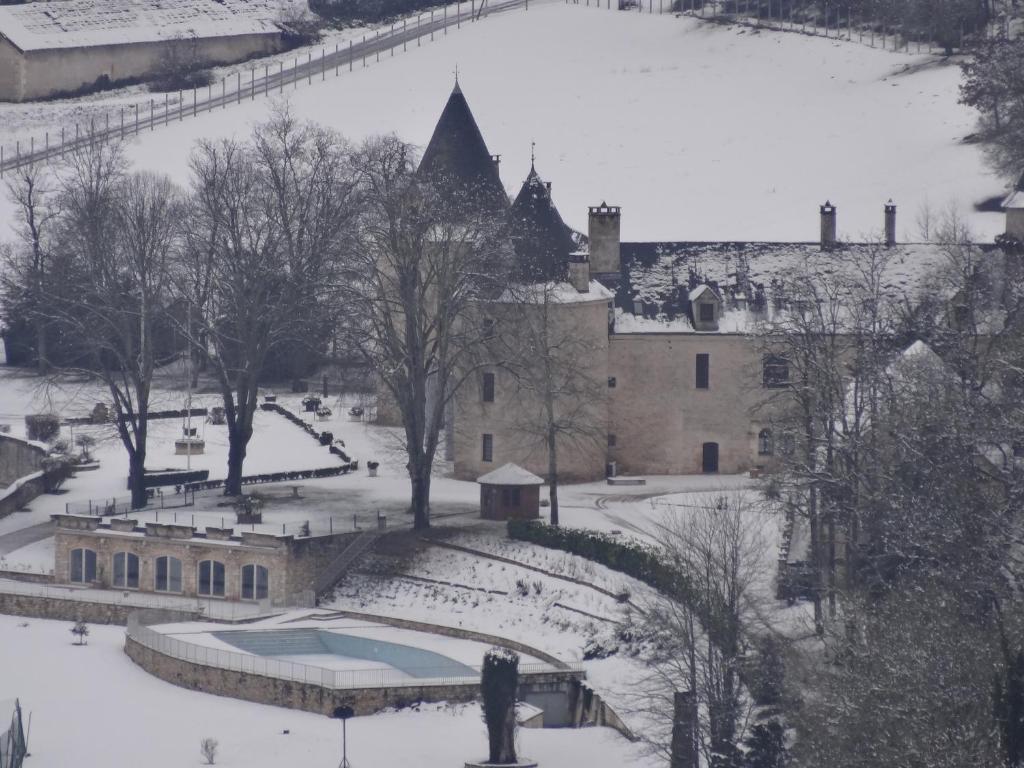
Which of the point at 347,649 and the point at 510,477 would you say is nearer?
the point at 347,649

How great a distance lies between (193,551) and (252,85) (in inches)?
2284

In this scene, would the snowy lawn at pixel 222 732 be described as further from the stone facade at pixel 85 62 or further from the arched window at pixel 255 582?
the stone facade at pixel 85 62

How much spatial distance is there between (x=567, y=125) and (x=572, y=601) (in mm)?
57864

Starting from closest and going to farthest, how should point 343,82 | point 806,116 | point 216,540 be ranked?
point 216,540 → point 806,116 → point 343,82

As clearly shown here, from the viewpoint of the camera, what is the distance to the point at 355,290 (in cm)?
6172

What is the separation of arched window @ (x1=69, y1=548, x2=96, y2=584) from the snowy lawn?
19.7ft

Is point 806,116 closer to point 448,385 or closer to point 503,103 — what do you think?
point 503,103

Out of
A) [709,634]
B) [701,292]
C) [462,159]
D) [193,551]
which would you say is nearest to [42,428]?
[193,551]

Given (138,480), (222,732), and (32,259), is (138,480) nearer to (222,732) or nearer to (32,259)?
(222,732)

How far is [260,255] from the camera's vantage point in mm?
65812

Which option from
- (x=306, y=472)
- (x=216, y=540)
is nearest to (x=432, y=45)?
(x=306, y=472)

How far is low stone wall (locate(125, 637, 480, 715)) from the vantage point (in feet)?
171

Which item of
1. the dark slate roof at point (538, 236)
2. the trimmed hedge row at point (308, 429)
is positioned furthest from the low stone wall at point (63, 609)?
the dark slate roof at point (538, 236)

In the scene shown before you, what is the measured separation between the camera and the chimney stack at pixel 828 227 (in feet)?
225
